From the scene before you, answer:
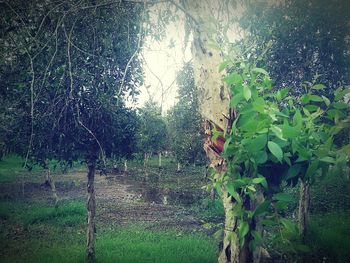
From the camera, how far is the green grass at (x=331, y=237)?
829 centimetres

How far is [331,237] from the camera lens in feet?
30.4

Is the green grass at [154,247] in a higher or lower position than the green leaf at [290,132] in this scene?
lower

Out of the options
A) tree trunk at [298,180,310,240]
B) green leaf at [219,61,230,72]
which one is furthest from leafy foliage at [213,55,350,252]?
tree trunk at [298,180,310,240]

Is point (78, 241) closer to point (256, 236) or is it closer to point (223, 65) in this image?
point (256, 236)

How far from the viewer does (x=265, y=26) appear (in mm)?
8234

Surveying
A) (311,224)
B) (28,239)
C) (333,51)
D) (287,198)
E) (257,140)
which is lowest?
(28,239)

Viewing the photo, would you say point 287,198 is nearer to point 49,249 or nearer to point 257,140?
point 257,140

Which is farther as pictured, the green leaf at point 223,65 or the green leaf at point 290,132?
the green leaf at point 223,65

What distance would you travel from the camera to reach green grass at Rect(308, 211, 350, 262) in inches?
326

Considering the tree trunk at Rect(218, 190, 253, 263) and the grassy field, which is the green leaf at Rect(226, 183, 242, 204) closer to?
the tree trunk at Rect(218, 190, 253, 263)

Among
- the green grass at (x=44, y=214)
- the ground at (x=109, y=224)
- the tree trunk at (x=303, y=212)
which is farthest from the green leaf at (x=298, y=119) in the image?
the green grass at (x=44, y=214)

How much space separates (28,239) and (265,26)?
1077cm

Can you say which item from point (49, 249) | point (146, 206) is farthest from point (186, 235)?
point (146, 206)

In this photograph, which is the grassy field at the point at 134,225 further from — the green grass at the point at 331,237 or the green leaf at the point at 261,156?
the green leaf at the point at 261,156
